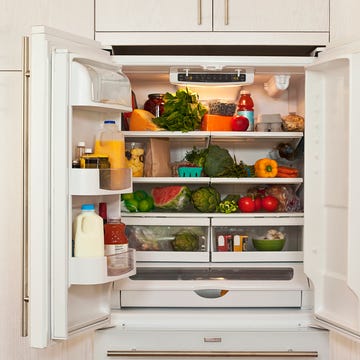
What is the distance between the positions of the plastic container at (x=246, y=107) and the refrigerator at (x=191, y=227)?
100mm

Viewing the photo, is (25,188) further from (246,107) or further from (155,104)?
(246,107)

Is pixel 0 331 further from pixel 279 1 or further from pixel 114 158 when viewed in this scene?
pixel 279 1

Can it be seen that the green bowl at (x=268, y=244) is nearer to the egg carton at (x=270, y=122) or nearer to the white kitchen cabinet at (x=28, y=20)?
the egg carton at (x=270, y=122)

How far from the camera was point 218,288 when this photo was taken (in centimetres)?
234

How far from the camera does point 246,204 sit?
2.45 meters

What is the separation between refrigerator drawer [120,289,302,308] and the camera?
2.35 m

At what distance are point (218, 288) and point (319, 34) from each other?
3.13 feet

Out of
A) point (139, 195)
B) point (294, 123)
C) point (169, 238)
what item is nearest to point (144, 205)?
point (139, 195)

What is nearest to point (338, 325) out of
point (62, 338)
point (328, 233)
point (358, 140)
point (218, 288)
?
point (328, 233)

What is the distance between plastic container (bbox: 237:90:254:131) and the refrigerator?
0.33 feet

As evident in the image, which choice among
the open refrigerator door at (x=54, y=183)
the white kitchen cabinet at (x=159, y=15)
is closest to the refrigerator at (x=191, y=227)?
the open refrigerator door at (x=54, y=183)

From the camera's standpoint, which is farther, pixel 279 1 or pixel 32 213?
pixel 279 1

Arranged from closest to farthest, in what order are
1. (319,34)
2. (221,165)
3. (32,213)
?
(32,213) → (319,34) → (221,165)

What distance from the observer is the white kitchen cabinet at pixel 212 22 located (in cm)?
224
